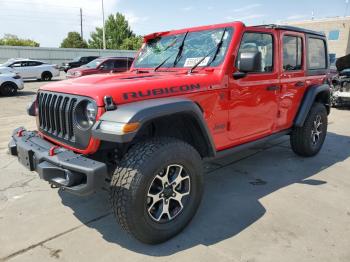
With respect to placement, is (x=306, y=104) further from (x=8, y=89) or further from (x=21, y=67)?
(x=21, y=67)

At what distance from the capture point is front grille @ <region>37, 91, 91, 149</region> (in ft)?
9.13

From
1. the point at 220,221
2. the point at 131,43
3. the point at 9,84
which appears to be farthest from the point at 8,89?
the point at 131,43

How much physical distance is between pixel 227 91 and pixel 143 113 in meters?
1.29

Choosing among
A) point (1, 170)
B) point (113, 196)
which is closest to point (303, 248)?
point (113, 196)

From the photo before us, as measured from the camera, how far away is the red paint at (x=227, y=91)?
290 cm

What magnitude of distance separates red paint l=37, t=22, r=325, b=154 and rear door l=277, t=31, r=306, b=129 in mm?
A: 13

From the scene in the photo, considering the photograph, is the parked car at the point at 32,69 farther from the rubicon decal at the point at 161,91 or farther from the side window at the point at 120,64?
the rubicon decal at the point at 161,91

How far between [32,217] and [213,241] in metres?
1.84

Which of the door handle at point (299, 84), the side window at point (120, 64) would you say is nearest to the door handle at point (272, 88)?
the door handle at point (299, 84)

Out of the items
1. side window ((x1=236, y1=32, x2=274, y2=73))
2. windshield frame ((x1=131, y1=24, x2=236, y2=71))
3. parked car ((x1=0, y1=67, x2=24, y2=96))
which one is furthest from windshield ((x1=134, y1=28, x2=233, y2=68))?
parked car ((x1=0, y1=67, x2=24, y2=96))

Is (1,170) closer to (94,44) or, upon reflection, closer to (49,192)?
(49,192)

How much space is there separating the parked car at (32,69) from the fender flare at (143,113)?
18.4 m

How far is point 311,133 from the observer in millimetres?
5070

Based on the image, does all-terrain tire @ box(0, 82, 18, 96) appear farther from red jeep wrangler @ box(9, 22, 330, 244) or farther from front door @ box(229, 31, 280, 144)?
front door @ box(229, 31, 280, 144)
